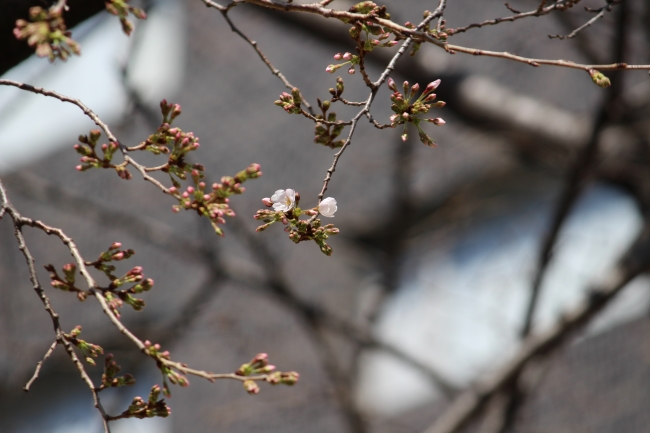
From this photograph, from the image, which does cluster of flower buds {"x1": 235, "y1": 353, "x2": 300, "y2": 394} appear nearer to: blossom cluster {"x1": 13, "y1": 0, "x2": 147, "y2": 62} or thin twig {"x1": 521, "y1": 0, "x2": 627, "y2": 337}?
blossom cluster {"x1": 13, "y1": 0, "x2": 147, "y2": 62}

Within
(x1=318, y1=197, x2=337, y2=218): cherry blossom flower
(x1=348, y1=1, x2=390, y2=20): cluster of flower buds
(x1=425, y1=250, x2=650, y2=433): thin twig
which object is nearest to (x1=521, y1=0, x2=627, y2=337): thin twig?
(x1=425, y1=250, x2=650, y2=433): thin twig

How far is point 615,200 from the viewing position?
15.9 ft

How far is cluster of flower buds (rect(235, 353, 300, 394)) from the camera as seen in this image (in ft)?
3.37

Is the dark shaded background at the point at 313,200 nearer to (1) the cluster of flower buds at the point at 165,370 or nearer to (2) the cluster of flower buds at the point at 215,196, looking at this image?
(2) the cluster of flower buds at the point at 215,196

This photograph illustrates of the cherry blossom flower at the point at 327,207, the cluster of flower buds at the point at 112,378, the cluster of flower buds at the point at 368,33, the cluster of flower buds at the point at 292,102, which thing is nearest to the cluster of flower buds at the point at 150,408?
the cluster of flower buds at the point at 112,378

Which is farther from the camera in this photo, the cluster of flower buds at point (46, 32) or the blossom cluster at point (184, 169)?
the blossom cluster at point (184, 169)

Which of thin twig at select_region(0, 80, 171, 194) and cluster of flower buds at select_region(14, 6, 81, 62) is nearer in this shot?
cluster of flower buds at select_region(14, 6, 81, 62)

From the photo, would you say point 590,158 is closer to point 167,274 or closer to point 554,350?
point 554,350

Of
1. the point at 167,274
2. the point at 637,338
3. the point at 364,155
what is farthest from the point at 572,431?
the point at 167,274

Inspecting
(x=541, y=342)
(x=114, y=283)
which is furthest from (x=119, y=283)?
(x=541, y=342)

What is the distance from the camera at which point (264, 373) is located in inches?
43.3

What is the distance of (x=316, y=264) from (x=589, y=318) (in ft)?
12.2

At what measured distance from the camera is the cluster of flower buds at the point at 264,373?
3.37ft

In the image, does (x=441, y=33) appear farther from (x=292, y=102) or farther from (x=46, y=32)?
(x=46, y=32)
